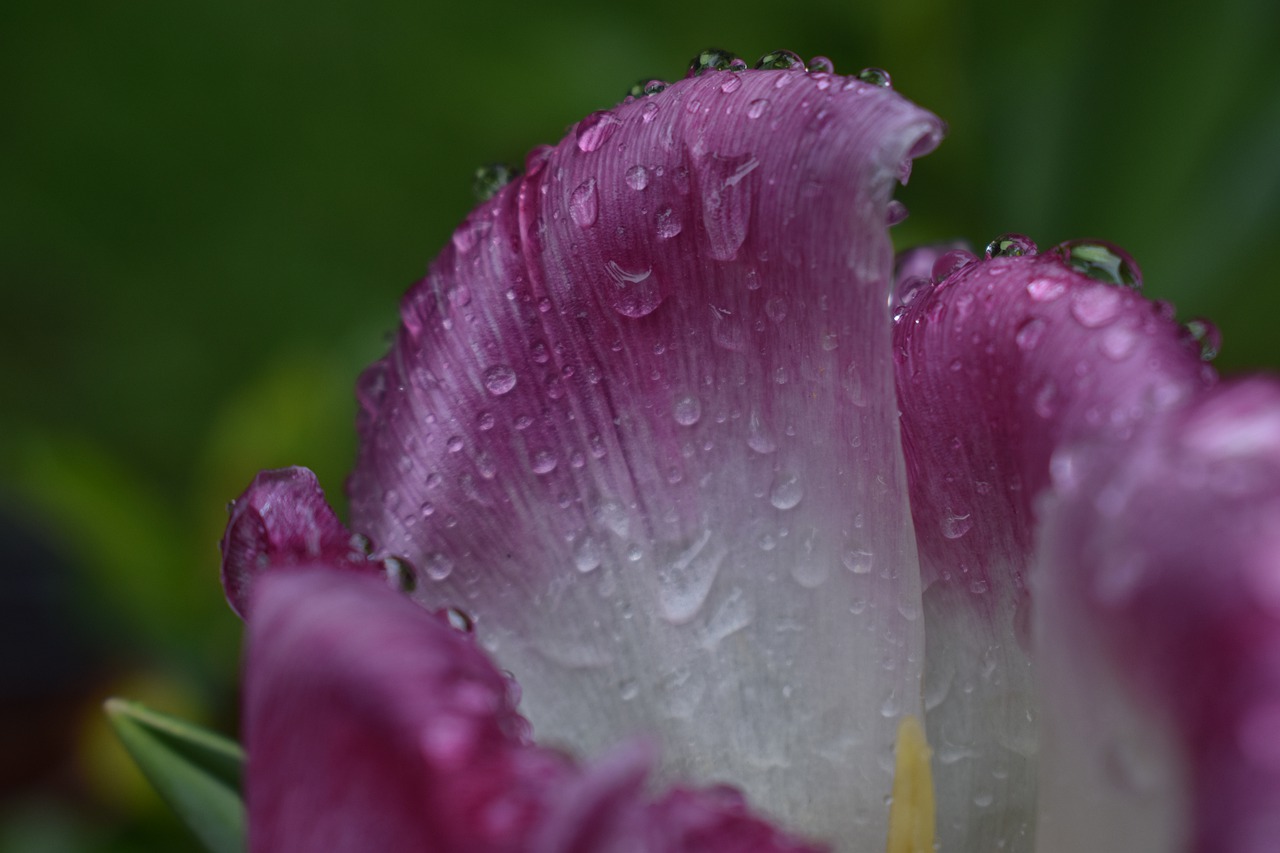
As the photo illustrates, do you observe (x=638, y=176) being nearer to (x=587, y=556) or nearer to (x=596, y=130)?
(x=596, y=130)

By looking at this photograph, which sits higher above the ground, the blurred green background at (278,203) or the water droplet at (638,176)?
the blurred green background at (278,203)

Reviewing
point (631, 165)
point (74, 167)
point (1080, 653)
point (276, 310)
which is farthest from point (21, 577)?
point (1080, 653)

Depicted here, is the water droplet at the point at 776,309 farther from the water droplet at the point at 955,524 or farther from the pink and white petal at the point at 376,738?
the pink and white petal at the point at 376,738

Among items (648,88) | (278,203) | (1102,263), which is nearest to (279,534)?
(648,88)

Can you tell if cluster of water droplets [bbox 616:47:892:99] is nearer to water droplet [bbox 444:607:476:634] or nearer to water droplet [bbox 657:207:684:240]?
water droplet [bbox 657:207:684:240]

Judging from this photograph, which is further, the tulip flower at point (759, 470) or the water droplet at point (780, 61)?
the water droplet at point (780, 61)

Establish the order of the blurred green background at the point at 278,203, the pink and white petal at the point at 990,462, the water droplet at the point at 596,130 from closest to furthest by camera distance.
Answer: the pink and white petal at the point at 990,462
the water droplet at the point at 596,130
the blurred green background at the point at 278,203

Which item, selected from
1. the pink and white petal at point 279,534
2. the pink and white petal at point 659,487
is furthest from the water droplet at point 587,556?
the pink and white petal at point 279,534

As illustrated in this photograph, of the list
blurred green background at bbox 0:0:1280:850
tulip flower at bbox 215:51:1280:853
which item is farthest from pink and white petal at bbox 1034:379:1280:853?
blurred green background at bbox 0:0:1280:850
